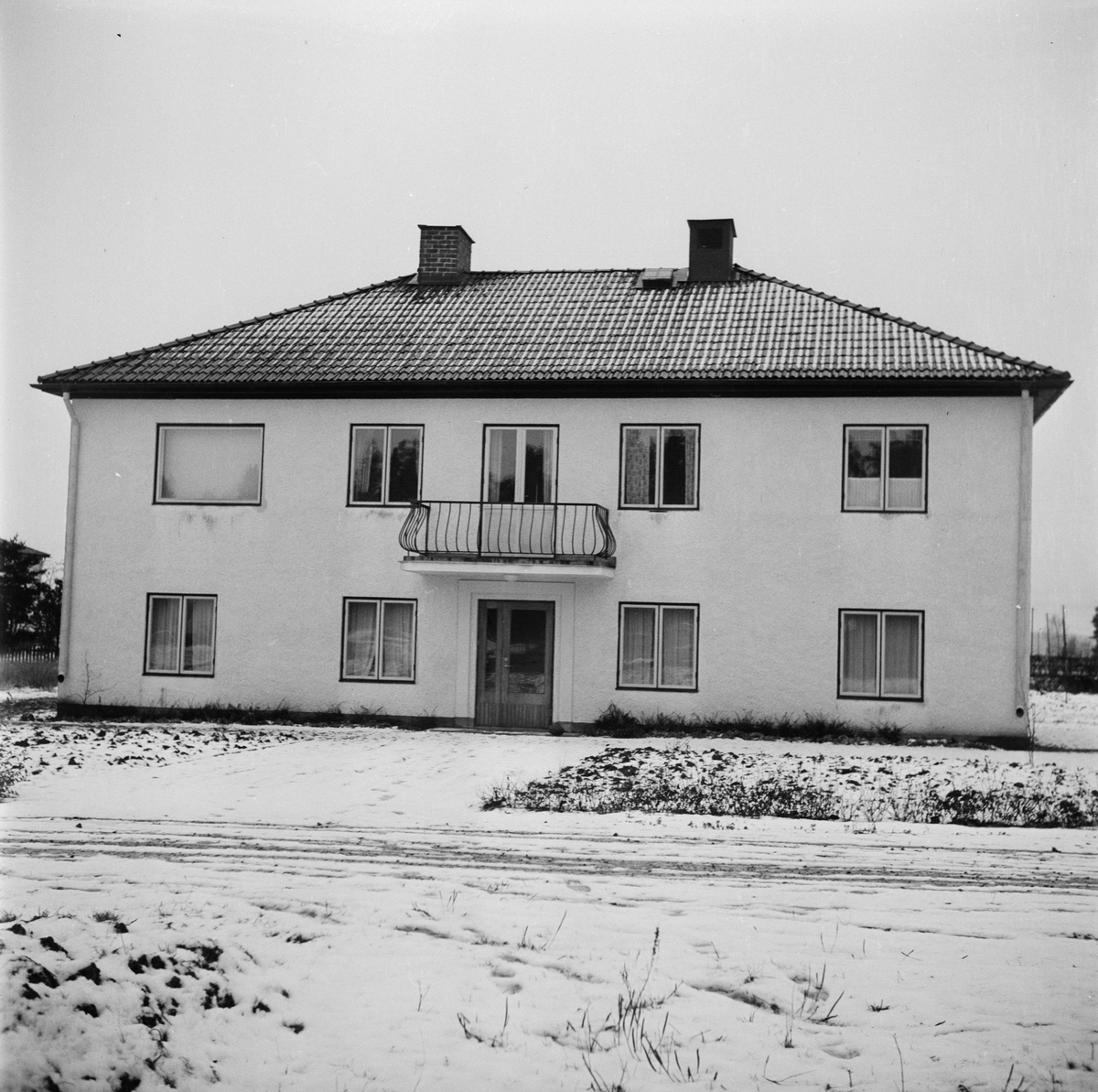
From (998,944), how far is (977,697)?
1122 cm

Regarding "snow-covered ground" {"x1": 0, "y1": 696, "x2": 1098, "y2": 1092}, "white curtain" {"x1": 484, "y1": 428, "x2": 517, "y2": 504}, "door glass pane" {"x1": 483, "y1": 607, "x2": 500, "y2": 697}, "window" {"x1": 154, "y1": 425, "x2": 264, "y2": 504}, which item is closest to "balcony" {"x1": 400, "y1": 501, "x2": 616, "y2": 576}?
"white curtain" {"x1": 484, "y1": 428, "x2": 517, "y2": 504}

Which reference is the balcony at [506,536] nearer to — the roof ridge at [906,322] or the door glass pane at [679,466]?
the door glass pane at [679,466]

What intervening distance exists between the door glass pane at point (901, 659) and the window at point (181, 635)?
10224 mm

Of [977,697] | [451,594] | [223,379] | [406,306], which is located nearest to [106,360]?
[223,379]

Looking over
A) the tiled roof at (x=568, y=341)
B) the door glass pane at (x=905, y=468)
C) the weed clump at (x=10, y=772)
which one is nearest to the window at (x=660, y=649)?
the door glass pane at (x=905, y=468)

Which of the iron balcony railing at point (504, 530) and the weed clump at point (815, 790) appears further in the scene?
the iron balcony railing at point (504, 530)

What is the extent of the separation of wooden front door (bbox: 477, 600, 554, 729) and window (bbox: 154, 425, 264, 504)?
14.3 feet

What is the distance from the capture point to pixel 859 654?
17.6m

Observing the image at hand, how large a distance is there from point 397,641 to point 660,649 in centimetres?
404

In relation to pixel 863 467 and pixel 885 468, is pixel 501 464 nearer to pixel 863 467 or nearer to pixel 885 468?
pixel 863 467

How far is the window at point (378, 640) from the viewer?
18.8 m

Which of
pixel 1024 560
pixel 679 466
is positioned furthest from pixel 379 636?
pixel 1024 560

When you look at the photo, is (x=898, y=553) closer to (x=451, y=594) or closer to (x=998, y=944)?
(x=451, y=594)

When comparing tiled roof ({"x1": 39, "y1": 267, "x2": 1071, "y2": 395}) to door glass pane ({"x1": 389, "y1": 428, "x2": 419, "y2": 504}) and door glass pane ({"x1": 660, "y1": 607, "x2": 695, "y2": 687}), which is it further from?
door glass pane ({"x1": 660, "y1": 607, "x2": 695, "y2": 687})
